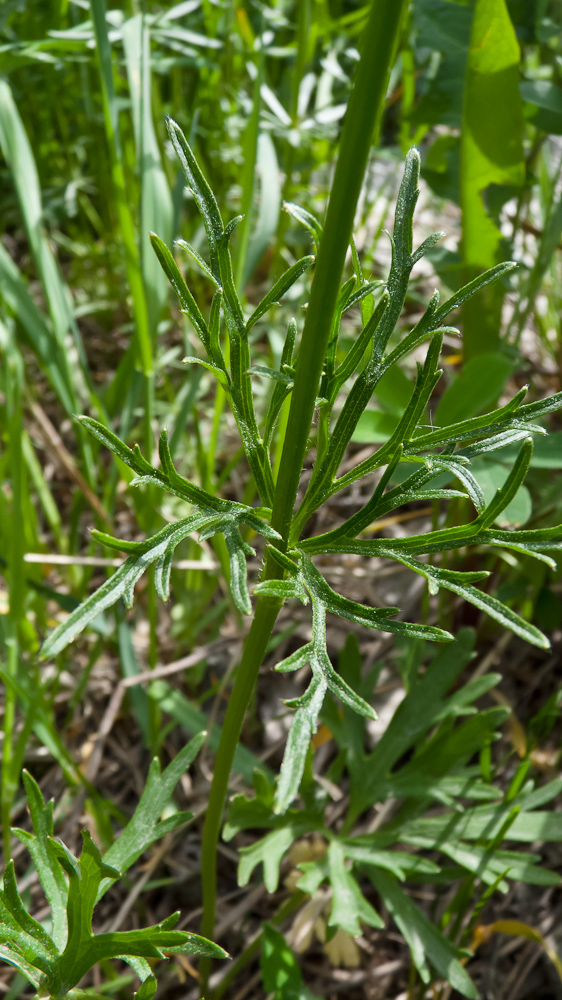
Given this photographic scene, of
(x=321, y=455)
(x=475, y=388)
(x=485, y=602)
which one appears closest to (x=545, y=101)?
(x=475, y=388)

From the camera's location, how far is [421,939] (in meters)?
1.29

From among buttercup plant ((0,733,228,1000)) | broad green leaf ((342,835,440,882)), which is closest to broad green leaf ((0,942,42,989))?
buttercup plant ((0,733,228,1000))

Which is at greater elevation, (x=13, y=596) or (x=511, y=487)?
(x=511, y=487)

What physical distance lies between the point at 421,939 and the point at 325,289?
1.09 meters

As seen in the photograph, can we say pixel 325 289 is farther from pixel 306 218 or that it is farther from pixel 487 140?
pixel 487 140

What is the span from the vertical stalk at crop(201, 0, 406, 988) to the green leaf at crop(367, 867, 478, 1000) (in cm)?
49

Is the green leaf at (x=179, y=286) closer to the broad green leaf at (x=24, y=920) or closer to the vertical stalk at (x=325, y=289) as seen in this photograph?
the vertical stalk at (x=325, y=289)

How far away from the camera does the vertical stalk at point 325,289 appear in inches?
24.8

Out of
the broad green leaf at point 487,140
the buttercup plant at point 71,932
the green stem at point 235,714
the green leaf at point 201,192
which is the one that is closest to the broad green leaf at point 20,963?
the buttercup plant at point 71,932

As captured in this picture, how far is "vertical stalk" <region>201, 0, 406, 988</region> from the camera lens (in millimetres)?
629

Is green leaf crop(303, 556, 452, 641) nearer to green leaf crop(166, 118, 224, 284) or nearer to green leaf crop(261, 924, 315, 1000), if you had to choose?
green leaf crop(166, 118, 224, 284)

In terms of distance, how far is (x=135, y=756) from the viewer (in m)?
1.80

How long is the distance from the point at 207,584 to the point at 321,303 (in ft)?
4.13

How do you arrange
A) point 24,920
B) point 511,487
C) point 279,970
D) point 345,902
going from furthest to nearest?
point 279,970
point 345,902
point 24,920
point 511,487
